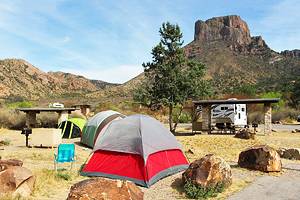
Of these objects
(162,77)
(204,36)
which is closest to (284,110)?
(162,77)

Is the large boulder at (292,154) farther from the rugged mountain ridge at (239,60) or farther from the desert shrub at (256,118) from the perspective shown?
the rugged mountain ridge at (239,60)

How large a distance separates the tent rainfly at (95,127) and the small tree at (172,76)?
6.24 m

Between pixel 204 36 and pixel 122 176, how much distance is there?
4861 inches

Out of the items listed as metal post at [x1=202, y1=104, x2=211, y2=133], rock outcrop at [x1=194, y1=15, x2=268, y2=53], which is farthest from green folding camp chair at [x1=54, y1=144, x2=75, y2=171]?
rock outcrop at [x1=194, y1=15, x2=268, y2=53]

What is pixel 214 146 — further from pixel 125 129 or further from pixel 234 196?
pixel 234 196

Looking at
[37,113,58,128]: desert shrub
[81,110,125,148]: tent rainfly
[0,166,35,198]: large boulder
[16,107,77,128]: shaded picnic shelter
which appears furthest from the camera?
[37,113,58,128]: desert shrub

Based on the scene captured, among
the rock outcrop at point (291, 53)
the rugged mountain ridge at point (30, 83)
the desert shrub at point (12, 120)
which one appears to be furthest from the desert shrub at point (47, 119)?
the rock outcrop at point (291, 53)

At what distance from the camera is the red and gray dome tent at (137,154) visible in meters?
11.0

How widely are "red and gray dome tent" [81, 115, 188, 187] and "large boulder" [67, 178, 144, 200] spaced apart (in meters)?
2.91

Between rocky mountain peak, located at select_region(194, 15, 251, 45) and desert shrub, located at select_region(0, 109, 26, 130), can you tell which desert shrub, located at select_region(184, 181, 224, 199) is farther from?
rocky mountain peak, located at select_region(194, 15, 251, 45)

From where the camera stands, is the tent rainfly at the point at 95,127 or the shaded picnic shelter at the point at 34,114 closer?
the tent rainfly at the point at 95,127

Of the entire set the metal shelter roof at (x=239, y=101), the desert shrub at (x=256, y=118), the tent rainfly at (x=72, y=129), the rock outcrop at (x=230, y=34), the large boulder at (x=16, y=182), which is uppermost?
the rock outcrop at (x=230, y=34)

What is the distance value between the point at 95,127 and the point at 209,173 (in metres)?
10.8

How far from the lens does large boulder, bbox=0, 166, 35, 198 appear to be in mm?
8953
